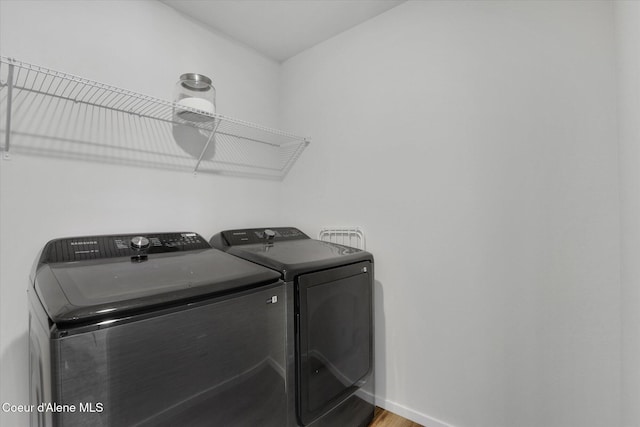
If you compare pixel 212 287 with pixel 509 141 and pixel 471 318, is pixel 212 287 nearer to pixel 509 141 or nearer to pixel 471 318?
pixel 471 318

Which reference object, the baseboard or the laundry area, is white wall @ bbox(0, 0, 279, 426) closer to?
the laundry area

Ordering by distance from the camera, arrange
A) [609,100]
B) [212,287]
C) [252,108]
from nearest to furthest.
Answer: [212,287] < [609,100] < [252,108]

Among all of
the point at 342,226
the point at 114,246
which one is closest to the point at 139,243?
the point at 114,246

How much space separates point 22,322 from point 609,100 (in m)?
2.71

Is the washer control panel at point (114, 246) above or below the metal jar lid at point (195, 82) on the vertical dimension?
below

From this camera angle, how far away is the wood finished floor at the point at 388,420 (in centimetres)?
172

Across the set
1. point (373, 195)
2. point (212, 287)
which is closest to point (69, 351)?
point (212, 287)

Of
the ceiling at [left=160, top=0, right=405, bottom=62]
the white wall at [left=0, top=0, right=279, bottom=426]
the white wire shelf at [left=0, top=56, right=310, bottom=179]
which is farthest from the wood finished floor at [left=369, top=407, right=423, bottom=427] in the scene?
the ceiling at [left=160, top=0, right=405, bottom=62]

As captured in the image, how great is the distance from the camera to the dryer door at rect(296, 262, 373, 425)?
1341 mm

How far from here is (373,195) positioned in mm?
1933

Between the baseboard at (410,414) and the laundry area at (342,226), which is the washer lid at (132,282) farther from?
the baseboard at (410,414)

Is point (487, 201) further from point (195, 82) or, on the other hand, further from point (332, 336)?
point (195, 82)

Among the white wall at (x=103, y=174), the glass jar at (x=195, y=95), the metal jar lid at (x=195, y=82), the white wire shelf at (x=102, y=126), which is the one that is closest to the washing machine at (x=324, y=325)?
the white wall at (x=103, y=174)

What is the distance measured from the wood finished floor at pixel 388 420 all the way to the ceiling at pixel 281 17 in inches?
101
